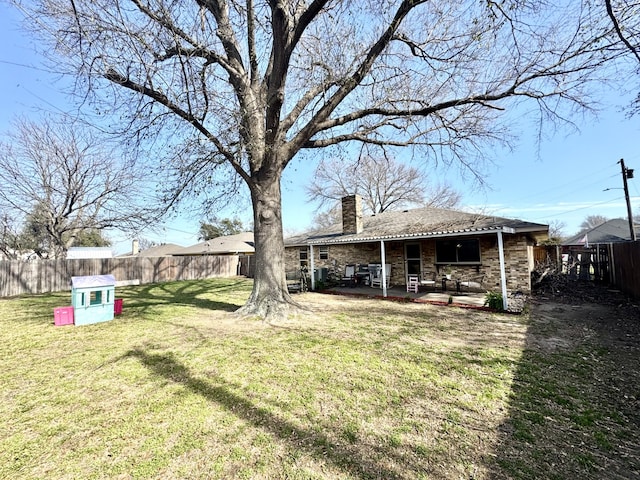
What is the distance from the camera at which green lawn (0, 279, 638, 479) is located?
7.44 ft

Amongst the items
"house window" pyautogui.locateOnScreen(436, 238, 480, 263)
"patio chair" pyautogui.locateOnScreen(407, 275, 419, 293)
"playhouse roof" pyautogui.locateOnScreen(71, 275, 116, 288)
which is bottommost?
"patio chair" pyautogui.locateOnScreen(407, 275, 419, 293)

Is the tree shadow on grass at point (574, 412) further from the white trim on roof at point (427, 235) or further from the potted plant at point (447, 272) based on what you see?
the potted plant at point (447, 272)

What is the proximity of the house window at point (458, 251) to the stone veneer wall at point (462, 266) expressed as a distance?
0.18 m

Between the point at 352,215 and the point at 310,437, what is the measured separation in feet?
37.1

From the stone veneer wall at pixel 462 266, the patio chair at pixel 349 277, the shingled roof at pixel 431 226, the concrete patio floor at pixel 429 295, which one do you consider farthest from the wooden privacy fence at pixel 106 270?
the concrete patio floor at pixel 429 295

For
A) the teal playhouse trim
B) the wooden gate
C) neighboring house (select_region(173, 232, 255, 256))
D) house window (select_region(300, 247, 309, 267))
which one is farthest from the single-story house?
neighboring house (select_region(173, 232, 255, 256))

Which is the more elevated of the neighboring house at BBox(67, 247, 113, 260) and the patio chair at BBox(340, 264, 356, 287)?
the neighboring house at BBox(67, 247, 113, 260)

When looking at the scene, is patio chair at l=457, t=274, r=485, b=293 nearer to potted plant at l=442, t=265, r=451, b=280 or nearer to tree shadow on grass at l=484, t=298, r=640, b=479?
potted plant at l=442, t=265, r=451, b=280

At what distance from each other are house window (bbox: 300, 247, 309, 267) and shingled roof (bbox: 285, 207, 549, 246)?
1.57 meters

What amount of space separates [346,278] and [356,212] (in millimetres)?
3370

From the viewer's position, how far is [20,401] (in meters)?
3.32

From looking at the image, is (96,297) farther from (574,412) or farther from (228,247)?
(228,247)

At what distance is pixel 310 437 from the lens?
259 centimetres

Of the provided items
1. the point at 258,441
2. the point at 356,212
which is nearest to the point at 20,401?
the point at 258,441
